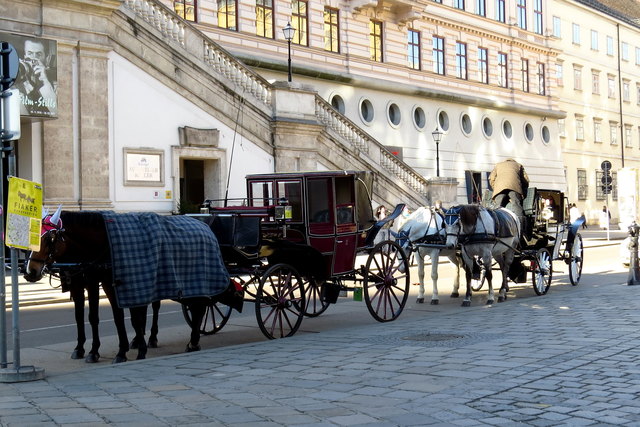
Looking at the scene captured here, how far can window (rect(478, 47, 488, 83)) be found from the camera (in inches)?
1738

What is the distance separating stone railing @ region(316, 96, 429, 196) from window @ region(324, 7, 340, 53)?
7.28 m

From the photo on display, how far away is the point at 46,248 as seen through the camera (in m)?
9.19

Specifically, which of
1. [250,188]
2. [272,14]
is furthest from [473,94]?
[250,188]

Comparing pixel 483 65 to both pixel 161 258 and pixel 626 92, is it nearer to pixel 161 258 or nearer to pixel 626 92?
pixel 626 92

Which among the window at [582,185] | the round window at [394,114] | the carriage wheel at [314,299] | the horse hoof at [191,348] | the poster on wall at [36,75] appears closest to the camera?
the horse hoof at [191,348]

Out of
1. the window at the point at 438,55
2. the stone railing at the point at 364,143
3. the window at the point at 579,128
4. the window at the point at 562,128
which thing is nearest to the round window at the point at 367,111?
the window at the point at 438,55

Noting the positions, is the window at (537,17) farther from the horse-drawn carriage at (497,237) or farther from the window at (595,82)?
the horse-drawn carriage at (497,237)

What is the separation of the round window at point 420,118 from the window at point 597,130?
70.0ft

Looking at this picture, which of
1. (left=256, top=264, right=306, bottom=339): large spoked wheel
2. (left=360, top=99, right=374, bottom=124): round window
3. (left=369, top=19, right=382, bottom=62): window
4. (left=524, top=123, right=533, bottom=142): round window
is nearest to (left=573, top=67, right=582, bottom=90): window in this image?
(left=524, top=123, right=533, bottom=142): round window

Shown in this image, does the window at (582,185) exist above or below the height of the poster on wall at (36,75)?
below

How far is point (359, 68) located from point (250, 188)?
80.1 ft

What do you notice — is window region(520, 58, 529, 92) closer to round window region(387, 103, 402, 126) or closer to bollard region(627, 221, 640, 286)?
round window region(387, 103, 402, 126)

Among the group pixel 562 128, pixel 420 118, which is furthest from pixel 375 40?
pixel 562 128

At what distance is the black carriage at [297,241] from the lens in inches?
434
